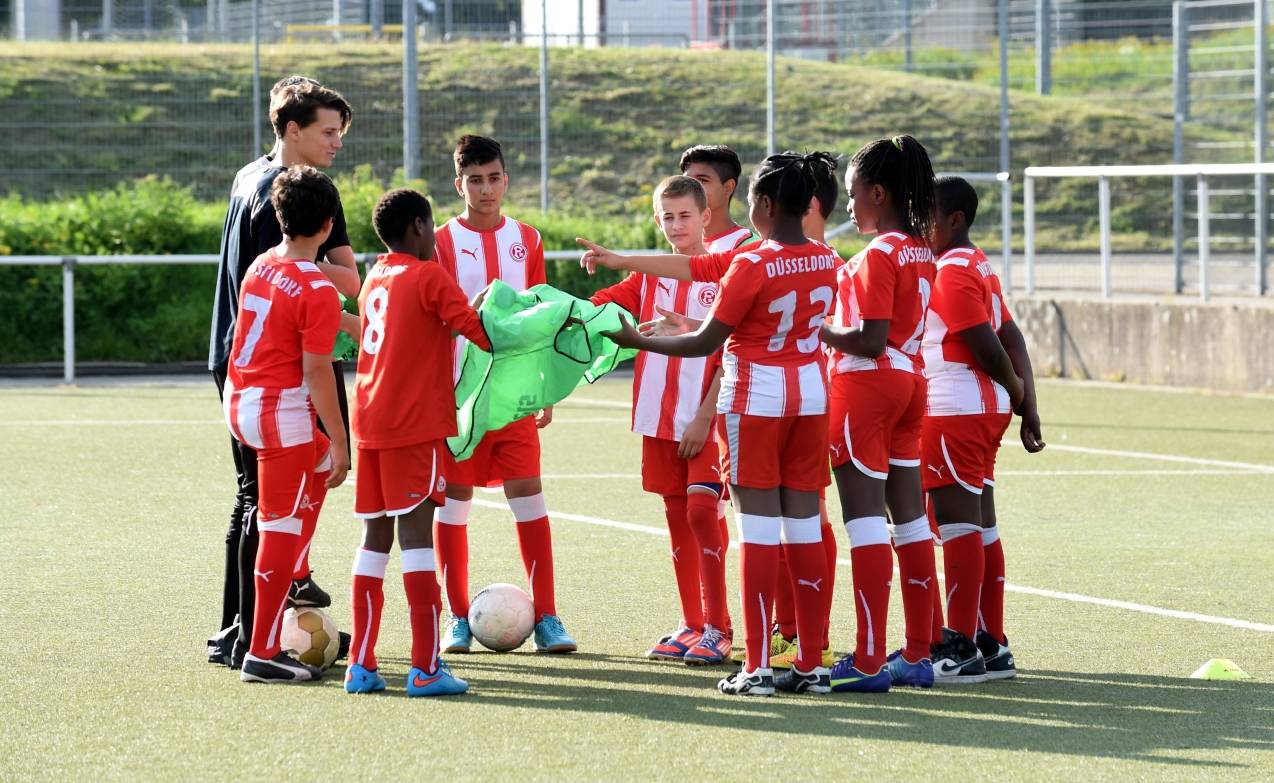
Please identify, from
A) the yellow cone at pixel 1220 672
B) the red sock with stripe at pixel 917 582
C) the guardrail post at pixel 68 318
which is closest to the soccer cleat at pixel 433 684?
the red sock with stripe at pixel 917 582

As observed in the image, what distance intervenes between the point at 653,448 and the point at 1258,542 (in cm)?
360

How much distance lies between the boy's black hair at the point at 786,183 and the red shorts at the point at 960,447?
36.7 inches

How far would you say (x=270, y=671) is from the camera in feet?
19.4

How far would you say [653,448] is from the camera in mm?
6605

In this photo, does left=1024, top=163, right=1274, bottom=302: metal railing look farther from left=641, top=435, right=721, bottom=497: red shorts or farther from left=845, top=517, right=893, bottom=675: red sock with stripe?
left=845, top=517, right=893, bottom=675: red sock with stripe

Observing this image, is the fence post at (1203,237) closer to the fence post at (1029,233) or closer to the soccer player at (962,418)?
the fence post at (1029,233)

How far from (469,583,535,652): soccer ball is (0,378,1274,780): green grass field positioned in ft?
0.23

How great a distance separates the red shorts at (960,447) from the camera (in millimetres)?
6027

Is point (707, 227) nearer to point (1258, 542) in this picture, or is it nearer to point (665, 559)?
point (665, 559)

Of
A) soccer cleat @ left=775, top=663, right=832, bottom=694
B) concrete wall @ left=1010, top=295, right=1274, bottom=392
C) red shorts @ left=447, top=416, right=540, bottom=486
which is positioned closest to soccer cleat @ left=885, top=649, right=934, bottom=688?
soccer cleat @ left=775, top=663, right=832, bottom=694

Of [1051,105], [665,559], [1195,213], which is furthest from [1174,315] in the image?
[1051,105]

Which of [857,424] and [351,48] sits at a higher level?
[351,48]

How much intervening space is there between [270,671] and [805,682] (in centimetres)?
175

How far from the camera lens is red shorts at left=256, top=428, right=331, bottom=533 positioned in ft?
19.3
